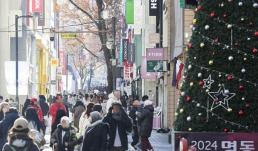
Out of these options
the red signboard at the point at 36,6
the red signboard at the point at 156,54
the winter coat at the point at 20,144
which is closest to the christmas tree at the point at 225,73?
the winter coat at the point at 20,144

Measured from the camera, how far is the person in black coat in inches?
669

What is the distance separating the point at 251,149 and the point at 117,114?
23.9ft

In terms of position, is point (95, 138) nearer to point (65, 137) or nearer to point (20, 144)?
point (65, 137)

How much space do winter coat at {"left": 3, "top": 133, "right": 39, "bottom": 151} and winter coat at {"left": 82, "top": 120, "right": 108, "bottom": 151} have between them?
2.60m

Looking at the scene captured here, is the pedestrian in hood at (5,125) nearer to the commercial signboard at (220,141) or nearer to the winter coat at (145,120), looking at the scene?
the winter coat at (145,120)

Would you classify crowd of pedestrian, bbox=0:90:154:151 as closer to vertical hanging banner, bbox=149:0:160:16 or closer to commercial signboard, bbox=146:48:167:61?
commercial signboard, bbox=146:48:167:61

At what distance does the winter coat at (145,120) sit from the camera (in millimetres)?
23672

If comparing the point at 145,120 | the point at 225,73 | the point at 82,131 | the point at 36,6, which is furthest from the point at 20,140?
the point at 36,6

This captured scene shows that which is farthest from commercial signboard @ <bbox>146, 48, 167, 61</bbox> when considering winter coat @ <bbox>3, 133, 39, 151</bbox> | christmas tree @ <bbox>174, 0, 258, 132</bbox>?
christmas tree @ <bbox>174, 0, 258, 132</bbox>

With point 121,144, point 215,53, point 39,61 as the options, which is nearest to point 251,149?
point 215,53

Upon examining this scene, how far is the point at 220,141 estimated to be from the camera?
10359 mm

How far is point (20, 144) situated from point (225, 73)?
11.6ft

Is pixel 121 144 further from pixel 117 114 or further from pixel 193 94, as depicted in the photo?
pixel 193 94

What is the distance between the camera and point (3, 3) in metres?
52.7
